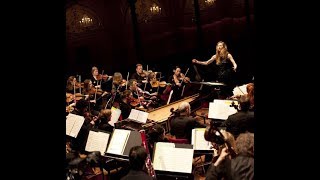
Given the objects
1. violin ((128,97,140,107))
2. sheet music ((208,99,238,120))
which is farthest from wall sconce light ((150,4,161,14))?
sheet music ((208,99,238,120))

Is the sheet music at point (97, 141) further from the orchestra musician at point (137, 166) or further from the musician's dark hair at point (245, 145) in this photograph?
the musician's dark hair at point (245, 145)

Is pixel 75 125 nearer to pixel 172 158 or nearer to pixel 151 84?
pixel 172 158

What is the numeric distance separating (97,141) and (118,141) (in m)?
0.38

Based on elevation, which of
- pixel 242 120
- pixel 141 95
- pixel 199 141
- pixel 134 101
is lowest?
pixel 199 141

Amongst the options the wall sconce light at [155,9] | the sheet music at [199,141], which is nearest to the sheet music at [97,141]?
the sheet music at [199,141]

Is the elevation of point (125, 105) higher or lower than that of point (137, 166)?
higher

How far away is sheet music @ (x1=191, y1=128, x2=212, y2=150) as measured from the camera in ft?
16.8

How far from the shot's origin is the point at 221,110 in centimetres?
625

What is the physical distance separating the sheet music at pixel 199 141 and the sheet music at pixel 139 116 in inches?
70.5

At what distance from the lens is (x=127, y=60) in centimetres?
1409

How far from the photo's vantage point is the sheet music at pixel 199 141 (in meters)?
5.13

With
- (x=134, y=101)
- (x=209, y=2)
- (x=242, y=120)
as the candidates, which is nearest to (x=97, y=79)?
(x=134, y=101)

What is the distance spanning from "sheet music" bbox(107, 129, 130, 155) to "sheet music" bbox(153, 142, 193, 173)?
652 millimetres

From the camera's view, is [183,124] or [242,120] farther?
[183,124]
